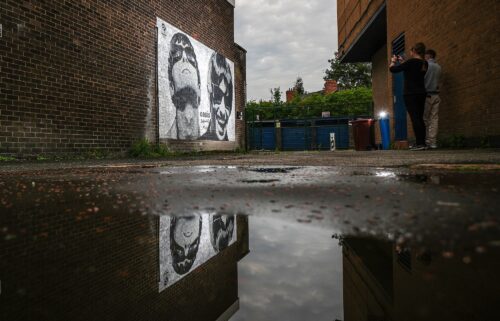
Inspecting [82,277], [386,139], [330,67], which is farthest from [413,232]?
[330,67]

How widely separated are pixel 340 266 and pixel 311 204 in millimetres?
517

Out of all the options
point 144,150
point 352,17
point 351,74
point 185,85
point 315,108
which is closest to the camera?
point 144,150

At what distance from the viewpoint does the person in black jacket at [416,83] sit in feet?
20.7

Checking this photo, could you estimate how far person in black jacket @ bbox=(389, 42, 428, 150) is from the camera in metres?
6.31

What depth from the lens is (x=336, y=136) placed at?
1881 centimetres

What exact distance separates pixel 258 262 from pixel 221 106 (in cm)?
1178

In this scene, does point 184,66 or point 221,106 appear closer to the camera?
point 184,66

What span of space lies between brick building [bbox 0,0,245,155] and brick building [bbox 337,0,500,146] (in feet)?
19.8

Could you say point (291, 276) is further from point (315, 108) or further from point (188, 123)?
point (315, 108)

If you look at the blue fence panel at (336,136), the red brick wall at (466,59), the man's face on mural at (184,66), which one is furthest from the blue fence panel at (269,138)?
the red brick wall at (466,59)

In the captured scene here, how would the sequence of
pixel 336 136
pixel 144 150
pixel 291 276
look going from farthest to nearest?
pixel 336 136
pixel 144 150
pixel 291 276

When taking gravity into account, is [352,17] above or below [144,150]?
above

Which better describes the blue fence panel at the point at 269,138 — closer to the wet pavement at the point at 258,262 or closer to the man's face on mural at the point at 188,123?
the man's face on mural at the point at 188,123

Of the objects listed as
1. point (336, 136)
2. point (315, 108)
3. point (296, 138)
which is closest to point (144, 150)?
point (296, 138)
